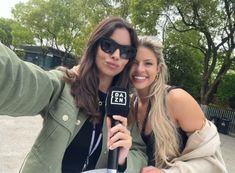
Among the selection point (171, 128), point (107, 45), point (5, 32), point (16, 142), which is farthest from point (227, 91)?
point (5, 32)

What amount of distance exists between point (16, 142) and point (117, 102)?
5.83 m

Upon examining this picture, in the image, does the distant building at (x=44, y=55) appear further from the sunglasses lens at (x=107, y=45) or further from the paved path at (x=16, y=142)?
the sunglasses lens at (x=107, y=45)

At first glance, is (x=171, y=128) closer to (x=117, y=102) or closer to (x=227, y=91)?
(x=117, y=102)

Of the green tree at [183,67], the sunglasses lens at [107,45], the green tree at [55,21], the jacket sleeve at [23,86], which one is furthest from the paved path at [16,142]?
the green tree at [55,21]

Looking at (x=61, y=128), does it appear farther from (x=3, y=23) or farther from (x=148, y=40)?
(x=3, y=23)

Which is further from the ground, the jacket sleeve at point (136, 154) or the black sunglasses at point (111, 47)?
the black sunglasses at point (111, 47)

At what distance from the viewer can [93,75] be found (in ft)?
5.87

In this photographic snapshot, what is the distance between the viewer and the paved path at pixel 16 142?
5.61 meters

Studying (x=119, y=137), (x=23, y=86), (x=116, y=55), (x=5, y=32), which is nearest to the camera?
(x=23, y=86)

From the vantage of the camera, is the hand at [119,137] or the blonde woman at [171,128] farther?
the blonde woman at [171,128]

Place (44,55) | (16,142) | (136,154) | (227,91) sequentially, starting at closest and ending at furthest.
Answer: (136,154)
(16,142)
(227,91)
(44,55)

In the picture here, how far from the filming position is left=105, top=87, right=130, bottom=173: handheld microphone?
144 cm

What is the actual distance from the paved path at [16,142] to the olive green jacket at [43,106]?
404cm

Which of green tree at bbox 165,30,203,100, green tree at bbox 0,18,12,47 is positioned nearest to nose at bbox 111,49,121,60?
green tree at bbox 165,30,203,100
